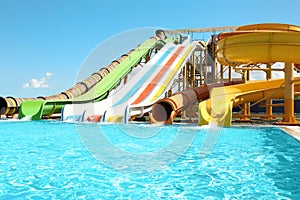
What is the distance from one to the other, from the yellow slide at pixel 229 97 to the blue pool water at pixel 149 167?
1610mm

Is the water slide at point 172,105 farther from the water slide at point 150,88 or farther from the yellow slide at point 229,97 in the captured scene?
the yellow slide at point 229,97

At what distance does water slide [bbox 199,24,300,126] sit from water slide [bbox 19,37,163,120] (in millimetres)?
5711

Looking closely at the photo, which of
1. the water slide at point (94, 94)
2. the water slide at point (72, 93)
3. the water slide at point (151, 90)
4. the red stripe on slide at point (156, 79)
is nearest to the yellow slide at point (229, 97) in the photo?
the water slide at point (151, 90)

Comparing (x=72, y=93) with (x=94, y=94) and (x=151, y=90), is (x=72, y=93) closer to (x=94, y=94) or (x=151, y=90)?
(x=94, y=94)

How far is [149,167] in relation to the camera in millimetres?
4098

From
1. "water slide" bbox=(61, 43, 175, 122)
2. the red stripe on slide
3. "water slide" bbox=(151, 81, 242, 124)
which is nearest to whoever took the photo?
"water slide" bbox=(151, 81, 242, 124)

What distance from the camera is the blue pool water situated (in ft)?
10.0

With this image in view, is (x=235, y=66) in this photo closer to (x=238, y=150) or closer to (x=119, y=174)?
(x=238, y=150)

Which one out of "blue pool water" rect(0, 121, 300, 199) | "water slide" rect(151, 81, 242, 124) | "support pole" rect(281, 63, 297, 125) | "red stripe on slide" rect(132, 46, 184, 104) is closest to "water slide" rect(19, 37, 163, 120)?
"red stripe on slide" rect(132, 46, 184, 104)

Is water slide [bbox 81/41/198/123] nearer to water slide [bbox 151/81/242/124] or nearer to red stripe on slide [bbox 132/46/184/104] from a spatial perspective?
red stripe on slide [bbox 132/46/184/104]

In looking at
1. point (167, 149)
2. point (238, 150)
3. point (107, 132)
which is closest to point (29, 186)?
point (167, 149)

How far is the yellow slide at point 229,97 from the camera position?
8414mm

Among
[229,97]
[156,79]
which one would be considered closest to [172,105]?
[229,97]

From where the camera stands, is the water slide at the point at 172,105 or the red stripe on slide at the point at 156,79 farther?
the red stripe on slide at the point at 156,79
